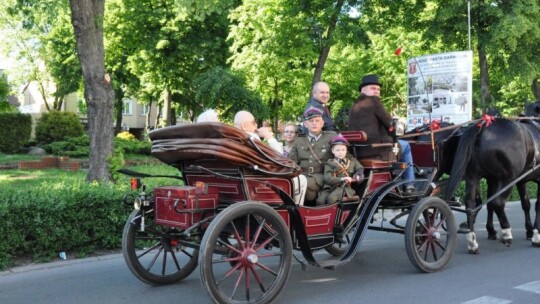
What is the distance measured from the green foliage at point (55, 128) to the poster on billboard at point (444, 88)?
1456cm

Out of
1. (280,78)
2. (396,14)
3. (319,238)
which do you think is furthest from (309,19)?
(319,238)

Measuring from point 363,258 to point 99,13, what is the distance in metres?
6.23

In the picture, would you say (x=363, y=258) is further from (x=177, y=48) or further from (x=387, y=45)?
(x=387, y=45)

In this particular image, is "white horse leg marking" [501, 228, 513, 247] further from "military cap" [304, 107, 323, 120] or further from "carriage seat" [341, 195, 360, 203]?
"military cap" [304, 107, 323, 120]

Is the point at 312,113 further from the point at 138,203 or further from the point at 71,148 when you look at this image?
the point at 71,148

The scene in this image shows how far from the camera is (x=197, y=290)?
5.75 meters

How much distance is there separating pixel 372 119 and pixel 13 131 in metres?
18.9

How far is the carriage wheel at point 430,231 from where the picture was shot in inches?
240

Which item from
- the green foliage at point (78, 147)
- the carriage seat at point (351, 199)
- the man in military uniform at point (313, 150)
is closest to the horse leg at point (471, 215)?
the carriage seat at point (351, 199)

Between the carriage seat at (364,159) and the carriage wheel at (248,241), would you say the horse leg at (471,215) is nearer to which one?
the carriage seat at (364,159)

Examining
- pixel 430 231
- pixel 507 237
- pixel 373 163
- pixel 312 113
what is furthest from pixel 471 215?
pixel 312 113

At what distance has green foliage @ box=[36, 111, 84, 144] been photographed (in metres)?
23.0

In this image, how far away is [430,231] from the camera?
6328 mm

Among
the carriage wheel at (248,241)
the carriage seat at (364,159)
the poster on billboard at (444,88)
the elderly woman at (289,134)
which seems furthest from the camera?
the poster on billboard at (444,88)
